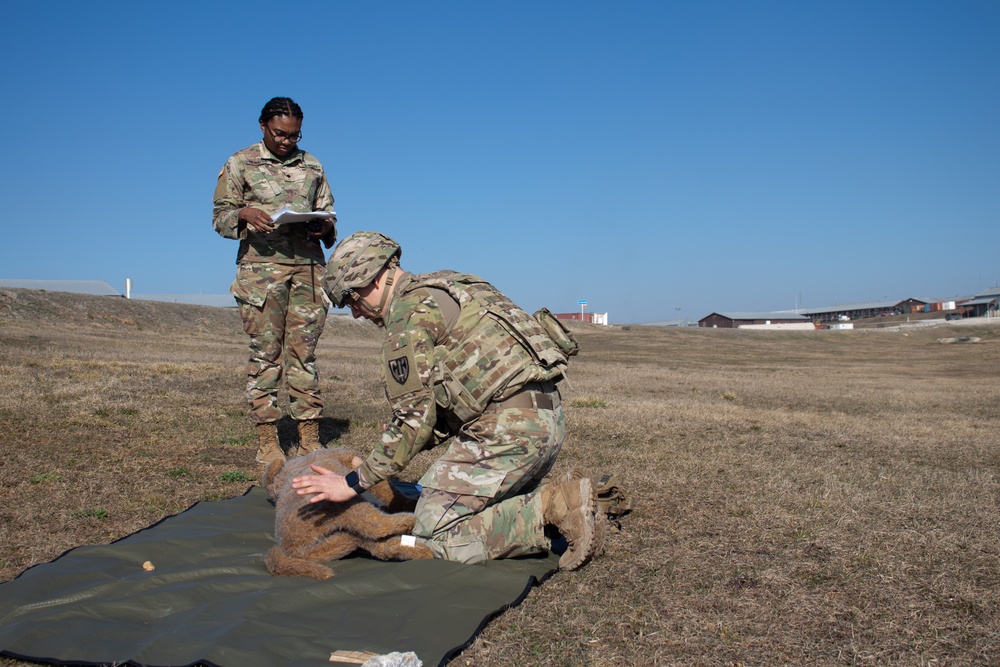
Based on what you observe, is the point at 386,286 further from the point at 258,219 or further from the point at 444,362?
the point at 258,219

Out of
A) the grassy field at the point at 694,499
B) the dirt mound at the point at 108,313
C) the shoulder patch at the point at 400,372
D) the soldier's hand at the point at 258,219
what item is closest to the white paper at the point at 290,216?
the soldier's hand at the point at 258,219

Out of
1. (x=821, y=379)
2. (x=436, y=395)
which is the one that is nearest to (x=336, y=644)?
(x=436, y=395)

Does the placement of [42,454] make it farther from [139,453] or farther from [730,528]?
[730,528]

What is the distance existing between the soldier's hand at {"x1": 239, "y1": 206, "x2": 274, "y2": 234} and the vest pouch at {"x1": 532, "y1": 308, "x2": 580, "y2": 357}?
290 cm

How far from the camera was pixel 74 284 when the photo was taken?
4600 centimetres

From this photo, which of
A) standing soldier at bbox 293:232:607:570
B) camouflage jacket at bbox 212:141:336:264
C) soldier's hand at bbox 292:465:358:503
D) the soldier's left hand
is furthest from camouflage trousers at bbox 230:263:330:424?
soldier's hand at bbox 292:465:358:503

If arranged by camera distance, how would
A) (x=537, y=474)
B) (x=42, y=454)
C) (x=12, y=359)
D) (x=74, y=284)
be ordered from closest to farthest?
1. (x=537, y=474)
2. (x=42, y=454)
3. (x=12, y=359)
4. (x=74, y=284)

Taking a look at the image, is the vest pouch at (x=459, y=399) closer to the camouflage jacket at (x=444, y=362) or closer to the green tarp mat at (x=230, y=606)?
the camouflage jacket at (x=444, y=362)

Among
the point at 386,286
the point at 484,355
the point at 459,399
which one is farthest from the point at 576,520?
the point at 386,286

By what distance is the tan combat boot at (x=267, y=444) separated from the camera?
6.50 meters

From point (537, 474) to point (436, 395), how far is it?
79 centimetres

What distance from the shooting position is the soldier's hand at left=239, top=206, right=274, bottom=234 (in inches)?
247

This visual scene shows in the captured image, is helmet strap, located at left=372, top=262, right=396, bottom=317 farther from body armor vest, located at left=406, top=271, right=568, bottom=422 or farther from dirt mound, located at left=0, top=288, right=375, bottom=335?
dirt mound, located at left=0, top=288, right=375, bottom=335


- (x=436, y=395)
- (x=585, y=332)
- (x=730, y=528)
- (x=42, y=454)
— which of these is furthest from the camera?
(x=585, y=332)
